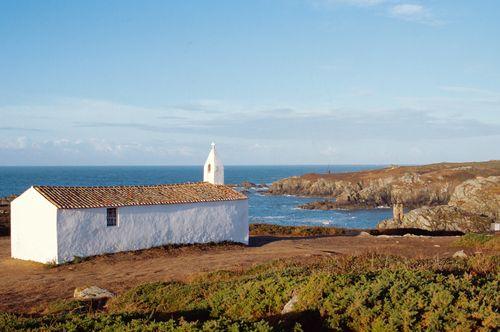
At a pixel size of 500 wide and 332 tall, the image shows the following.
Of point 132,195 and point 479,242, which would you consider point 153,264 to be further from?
point 479,242

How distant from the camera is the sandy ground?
60.0 feet

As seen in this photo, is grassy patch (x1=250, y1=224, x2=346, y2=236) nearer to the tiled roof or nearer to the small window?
the tiled roof

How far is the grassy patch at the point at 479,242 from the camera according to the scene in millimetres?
26781

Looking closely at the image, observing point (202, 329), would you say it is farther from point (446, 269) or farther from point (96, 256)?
point (96, 256)

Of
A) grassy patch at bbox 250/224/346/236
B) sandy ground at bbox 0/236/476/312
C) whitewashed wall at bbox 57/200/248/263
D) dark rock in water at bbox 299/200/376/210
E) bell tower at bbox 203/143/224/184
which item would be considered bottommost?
dark rock in water at bbox 299/200/376/210

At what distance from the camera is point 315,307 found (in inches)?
427

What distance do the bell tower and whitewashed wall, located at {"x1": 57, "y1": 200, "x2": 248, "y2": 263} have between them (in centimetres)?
302

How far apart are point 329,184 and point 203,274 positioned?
274ft

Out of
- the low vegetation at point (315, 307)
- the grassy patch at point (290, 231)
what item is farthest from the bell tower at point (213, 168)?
the low vegetation at point (315, 307)

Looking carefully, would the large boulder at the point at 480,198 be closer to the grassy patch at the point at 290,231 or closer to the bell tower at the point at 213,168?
the grassy patch at the point at 290,231

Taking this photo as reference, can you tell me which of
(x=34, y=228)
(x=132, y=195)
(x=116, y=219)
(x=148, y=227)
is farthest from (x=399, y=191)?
(x=34, y=228)

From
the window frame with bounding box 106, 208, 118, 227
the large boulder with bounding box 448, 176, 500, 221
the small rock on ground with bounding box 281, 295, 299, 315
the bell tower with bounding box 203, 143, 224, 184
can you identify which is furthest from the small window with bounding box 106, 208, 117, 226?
the large boulder with bounding box 448, 176, 500, 221

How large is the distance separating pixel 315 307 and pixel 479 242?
Result: 67.7 ft

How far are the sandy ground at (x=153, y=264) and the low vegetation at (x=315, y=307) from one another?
4.44m
